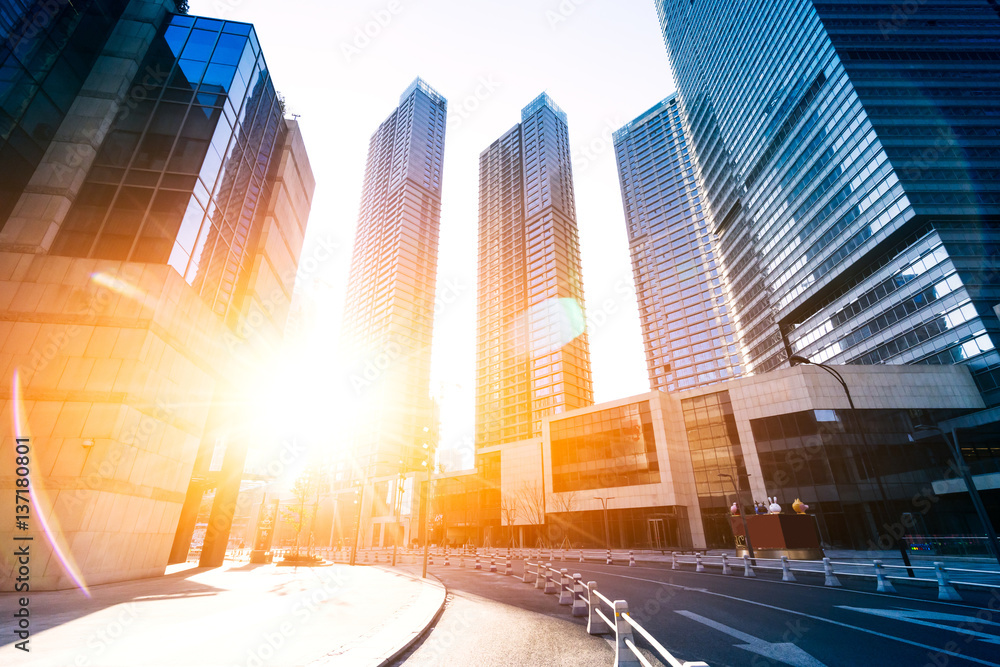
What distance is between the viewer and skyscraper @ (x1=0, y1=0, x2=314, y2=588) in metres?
16.2

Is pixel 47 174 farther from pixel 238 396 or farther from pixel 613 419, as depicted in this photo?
pixel 613 419

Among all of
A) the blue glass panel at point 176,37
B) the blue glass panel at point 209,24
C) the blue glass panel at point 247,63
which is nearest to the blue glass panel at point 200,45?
the blue glass panel at point 176,37

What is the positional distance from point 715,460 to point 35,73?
62814mm

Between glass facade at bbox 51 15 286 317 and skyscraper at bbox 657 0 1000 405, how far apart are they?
235 feet

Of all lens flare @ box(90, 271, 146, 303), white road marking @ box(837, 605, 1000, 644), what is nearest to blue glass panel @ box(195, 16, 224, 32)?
lens flare @ box(90, 271, 146, 303)

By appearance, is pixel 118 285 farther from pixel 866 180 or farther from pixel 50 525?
pixel 866 180

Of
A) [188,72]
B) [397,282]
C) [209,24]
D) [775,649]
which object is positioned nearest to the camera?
[775,649]

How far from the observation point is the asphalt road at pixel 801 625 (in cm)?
653

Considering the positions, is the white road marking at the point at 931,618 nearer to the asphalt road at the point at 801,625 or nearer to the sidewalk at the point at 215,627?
the asphalt road at the point at 801,625

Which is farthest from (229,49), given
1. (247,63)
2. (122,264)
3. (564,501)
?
(564,501)

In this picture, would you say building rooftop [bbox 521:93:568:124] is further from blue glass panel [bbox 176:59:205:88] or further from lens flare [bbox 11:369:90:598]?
lens flare [bbox 11:369:90:598]

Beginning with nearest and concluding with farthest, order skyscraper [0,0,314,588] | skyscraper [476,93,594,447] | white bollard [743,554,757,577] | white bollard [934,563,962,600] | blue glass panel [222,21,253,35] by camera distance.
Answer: white bollard [934,563,962,600], skyscraper [0,0,314,588], white bollard [743,554,757,577], blue glass panel [222,21,253,35], skyscraper [476,93,594,447]

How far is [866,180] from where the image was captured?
2224 inches

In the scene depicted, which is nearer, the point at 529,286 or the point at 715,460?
the point at 715,460
